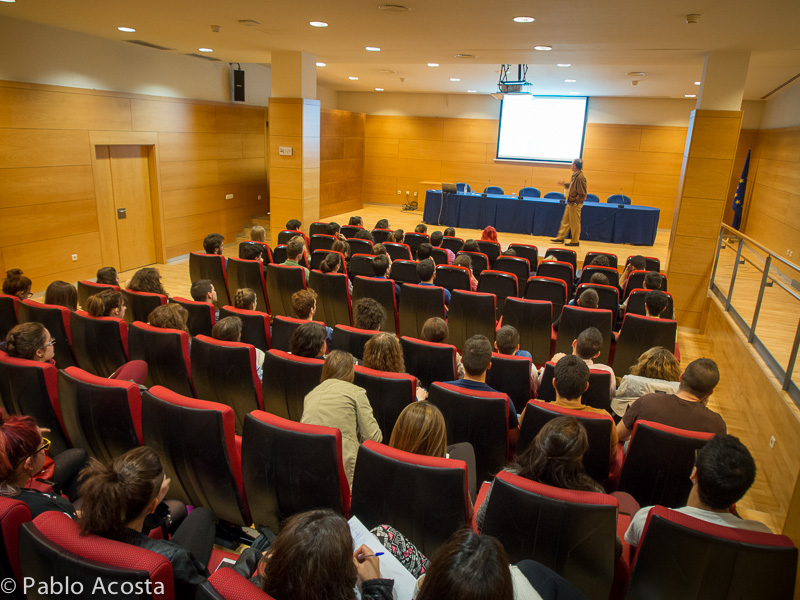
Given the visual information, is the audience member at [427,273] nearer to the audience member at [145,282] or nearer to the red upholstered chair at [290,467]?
the audience member at [145,282]

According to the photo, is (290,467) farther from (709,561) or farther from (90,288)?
(90,288)

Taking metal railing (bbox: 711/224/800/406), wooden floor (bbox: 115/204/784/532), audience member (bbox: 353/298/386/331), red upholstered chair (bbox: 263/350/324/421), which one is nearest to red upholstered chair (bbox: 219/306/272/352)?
audience member (bbox: 353/298/386/331)

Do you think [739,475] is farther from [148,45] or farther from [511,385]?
[148,45]

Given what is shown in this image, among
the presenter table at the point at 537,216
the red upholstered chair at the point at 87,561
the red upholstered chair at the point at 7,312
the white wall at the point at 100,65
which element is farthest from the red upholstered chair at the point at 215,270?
the presenter table at the point at 537,216

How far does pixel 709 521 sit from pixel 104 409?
2745 mm

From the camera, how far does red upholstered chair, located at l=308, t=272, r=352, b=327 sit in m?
5.45

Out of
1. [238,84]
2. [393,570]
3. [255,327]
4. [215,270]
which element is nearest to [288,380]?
[255,327]

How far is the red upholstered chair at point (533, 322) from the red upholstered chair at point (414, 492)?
302 centimetres

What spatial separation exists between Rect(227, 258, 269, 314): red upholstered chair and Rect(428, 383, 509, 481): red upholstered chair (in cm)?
350

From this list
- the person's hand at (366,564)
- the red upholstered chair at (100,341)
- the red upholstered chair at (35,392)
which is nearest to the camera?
the person's hand at (366,564)

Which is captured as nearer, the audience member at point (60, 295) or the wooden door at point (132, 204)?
the audience member at point (60, 295)

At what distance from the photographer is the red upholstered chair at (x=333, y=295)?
17.9ft

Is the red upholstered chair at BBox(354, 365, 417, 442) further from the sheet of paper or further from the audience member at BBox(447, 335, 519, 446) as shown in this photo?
the sheet of paper

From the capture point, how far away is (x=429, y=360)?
367cm
